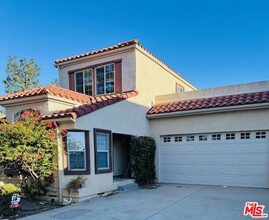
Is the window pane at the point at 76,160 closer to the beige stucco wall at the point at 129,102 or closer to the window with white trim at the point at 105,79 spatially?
the beige stucco wall at the point at 129,102

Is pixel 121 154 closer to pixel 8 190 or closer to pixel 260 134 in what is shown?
pixel 8 190

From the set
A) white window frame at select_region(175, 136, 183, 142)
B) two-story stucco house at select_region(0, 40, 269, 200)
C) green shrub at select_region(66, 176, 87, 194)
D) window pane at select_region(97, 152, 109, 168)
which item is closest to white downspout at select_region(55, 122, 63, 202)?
two-story stucco house at select_region(0, 40, 269, 200)

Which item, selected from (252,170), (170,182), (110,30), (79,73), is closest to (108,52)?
(79,73)

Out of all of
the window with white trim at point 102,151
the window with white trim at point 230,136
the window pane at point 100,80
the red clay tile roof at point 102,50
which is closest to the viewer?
the window with white trim at point 102,151

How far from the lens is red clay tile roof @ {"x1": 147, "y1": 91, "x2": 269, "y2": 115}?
11000mm

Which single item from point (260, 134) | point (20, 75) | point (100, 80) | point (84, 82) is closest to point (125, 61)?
point (100, 80)

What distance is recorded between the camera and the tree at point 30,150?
25.2ft

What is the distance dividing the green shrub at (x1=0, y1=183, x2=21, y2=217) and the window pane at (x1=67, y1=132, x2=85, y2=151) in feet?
8.26

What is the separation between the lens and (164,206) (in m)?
7.29

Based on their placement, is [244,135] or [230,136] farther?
[230,136]

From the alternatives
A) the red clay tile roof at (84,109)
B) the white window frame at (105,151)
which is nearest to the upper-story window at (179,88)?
the red clay tile roof at (84,109)

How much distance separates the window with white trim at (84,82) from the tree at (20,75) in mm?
12542

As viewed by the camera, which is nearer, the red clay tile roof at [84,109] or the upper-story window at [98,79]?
the red clay tile roof at [84,109]

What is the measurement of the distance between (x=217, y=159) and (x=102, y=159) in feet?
19.4
